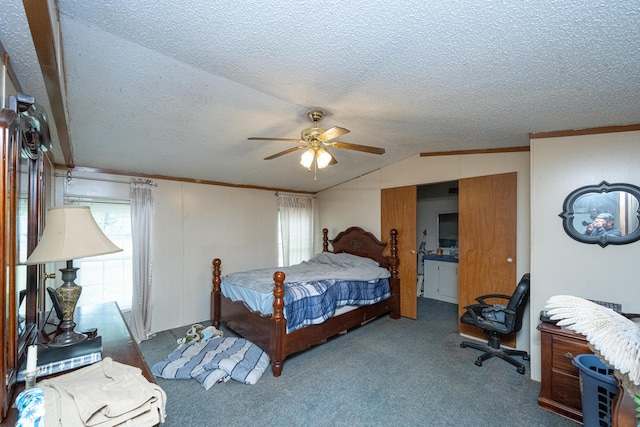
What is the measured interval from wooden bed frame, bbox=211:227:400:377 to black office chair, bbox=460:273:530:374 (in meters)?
1.23

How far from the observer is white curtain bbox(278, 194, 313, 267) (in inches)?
200

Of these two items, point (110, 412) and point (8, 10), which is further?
point (8, 10)

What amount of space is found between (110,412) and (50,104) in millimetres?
1890

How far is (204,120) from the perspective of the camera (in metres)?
2.42

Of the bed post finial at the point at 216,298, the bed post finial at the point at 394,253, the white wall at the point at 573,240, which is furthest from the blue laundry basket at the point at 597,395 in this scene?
the bed post finial at the point at 216,298

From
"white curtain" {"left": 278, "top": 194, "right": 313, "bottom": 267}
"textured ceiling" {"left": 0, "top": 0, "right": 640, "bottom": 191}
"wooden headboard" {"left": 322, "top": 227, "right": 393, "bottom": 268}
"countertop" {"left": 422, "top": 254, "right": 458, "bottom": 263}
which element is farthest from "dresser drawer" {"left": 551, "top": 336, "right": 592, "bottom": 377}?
"white curtain" {"left": 278, "top": 194, "right": 313, "bottom": 267}

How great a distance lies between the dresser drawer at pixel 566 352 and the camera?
6.91ft

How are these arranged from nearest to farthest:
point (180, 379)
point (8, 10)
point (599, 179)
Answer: point (8, 10) < point (599, 179) < point (180, 379)

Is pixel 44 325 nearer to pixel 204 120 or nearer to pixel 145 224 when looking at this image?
pixel 204 120

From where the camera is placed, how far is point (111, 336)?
5.19 ft

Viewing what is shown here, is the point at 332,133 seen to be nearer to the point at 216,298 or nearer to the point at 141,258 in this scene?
→ the point at 216,298

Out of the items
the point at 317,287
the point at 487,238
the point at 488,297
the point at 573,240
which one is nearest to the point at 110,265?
the point at 317,287

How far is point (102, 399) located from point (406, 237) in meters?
3.94

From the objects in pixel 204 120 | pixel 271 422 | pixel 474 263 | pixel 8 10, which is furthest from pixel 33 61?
pixel 474 263
